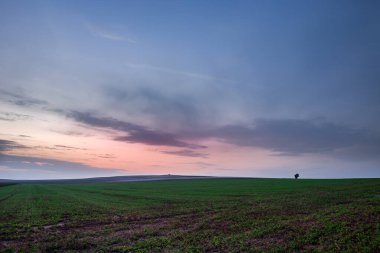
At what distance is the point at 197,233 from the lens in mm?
21547

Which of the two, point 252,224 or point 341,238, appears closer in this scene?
point 341,238

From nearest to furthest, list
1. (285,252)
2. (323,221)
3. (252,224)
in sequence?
(285,252), (323,221), (252,224)

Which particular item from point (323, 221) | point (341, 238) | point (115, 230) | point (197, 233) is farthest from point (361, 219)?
point (115, 230)

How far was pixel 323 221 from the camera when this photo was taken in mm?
21953

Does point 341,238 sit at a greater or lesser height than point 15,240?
greater

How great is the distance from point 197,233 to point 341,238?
9.80 metres

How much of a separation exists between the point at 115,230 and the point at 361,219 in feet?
64.5

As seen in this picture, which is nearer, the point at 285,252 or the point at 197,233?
the point at 285,252

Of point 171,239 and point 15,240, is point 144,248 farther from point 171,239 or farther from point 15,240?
point 15,240

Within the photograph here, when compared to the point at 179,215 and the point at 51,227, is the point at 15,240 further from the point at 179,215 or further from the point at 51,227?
the point at 179,215

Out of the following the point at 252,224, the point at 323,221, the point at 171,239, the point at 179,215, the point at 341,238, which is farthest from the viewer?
the point at 179,215

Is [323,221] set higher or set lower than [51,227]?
higher

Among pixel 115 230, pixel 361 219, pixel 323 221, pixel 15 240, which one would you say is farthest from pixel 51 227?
pixel 361 219

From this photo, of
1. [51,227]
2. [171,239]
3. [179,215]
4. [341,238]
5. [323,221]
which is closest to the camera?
[341,238]
